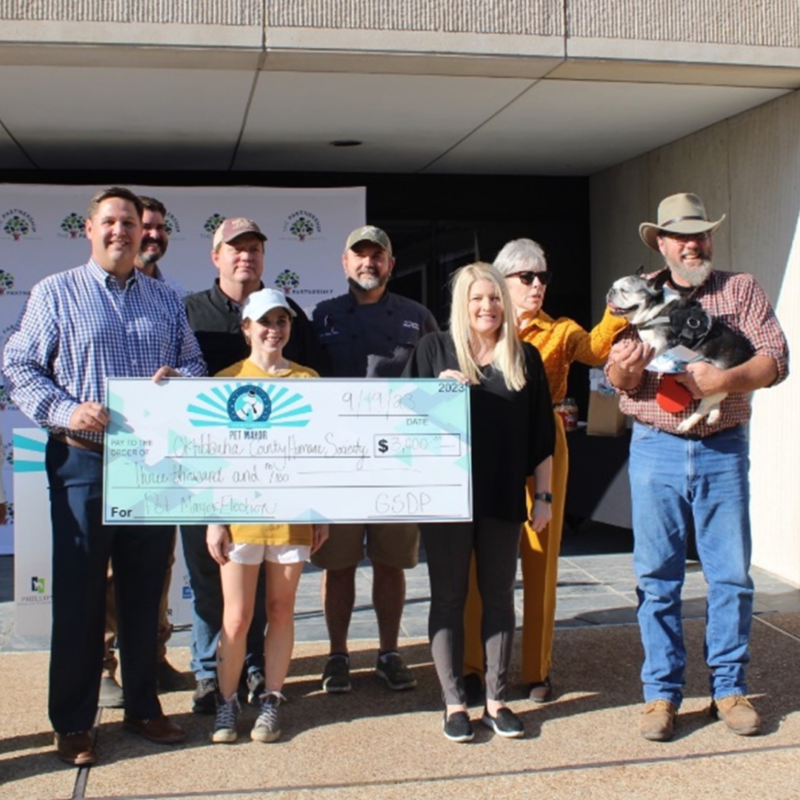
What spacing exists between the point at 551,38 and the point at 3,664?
4549mm

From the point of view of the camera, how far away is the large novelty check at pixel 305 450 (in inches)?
177

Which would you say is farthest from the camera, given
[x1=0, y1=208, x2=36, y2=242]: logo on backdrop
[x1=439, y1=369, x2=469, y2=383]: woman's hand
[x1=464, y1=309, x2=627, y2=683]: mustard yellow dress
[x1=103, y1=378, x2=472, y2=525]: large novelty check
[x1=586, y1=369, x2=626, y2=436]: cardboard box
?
[x1=0, y1=208, x2=36, y2=242]: logo on backdrop

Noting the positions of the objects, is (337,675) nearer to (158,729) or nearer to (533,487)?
(158,729)

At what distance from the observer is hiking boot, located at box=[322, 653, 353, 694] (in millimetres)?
5230

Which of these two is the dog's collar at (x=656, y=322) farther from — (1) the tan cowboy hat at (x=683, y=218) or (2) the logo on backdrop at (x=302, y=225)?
(2) the logo on backdrop at (x=302, y=225)

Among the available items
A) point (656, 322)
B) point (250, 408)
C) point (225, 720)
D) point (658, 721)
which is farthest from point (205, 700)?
point (656, 322)

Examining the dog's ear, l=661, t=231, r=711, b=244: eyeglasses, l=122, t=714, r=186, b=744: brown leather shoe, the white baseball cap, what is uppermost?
l=661, t=231, r=711, b=244: eyeglasses

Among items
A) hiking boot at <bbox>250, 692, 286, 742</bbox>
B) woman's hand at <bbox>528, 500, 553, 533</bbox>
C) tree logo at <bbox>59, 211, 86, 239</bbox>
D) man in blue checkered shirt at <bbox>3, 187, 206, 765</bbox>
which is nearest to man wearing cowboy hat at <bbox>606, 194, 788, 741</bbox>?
woman's hand at <bbox>528, 500, 553, 533</bbox>

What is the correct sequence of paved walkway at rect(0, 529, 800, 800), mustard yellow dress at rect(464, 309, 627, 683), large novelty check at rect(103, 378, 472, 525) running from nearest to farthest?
paved walkway at rect(0, 529, 800, 800)
large novelty check at rect(103, 378, 472, 525)
mustard yellow dress at rect(464, 309, 627, 683)

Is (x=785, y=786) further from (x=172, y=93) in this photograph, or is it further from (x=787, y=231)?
(x=172, y=93)

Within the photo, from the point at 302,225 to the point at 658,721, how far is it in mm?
5689

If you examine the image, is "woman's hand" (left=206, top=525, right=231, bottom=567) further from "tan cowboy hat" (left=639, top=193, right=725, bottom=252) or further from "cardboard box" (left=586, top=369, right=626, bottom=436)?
"cardboard box" (left=586, top=369, right=626, bottom=436)

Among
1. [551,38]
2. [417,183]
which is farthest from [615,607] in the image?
[417,183]

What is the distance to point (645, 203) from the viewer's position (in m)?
9.60
